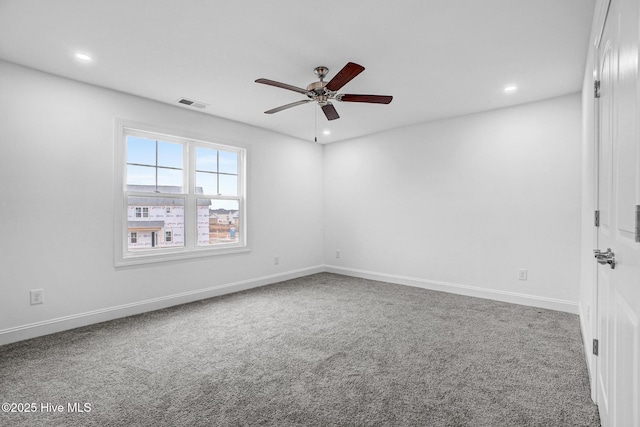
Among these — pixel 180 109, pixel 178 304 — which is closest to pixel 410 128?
pixel 180 109

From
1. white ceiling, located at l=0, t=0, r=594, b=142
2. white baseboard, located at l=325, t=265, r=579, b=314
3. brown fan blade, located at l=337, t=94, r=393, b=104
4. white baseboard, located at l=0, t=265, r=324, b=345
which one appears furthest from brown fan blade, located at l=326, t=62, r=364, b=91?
white baseboard, located at l=325, t=265, r=579, b=314

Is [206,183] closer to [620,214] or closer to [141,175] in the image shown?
[141,175]

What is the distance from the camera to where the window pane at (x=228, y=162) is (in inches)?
184

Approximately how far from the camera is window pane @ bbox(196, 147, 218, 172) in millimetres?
4395

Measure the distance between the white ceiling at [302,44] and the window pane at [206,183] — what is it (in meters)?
1.10

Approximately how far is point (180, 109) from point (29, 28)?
5.82 feet

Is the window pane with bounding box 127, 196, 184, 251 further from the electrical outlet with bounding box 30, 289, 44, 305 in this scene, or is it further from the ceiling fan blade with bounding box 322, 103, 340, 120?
the ceiling fan blade with bounding box 322, 103, 340, 120

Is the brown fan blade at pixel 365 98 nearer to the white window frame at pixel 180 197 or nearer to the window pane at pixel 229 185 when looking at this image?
the white window frame at pixel 180 197

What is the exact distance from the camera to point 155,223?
12.9 ft

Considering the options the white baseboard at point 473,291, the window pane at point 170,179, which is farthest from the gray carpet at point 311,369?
the window pane at point 170,179

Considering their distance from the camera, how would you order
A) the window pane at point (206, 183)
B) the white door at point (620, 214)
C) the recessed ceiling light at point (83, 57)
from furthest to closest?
the window pane at point (206, 183), the recessed ceiling light at point (83, 57), the white door at point (620, 214)

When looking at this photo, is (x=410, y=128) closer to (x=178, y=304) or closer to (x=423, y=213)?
(x=423, y=213)

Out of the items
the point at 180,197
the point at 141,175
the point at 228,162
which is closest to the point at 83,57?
the point at 141,175

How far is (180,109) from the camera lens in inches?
162
